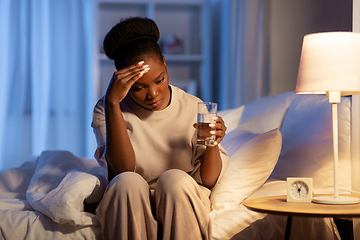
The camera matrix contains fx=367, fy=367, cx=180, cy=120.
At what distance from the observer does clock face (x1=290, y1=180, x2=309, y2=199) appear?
47.9 inches

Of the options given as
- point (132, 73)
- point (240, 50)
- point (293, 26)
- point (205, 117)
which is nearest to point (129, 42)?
point (132, 73)

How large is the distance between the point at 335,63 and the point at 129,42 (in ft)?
2.37

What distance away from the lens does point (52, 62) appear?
3.79 m

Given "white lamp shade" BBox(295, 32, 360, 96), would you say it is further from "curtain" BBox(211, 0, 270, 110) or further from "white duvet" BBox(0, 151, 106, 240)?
"curtain" BBox(211, 0, 270, 110)

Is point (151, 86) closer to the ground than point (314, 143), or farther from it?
farther from it

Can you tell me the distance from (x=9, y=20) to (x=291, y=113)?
121 inches

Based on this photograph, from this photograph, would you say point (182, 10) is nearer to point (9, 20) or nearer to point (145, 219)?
point (9, 20)

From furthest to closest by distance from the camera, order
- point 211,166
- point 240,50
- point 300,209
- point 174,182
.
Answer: point 240,50 → point 211,166 → point 174,182 → point 300,209

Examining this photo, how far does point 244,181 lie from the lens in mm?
1478

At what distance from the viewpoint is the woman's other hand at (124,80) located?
129 cm

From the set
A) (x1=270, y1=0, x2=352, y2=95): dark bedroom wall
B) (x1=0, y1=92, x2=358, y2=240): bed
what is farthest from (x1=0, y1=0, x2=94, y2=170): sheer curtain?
(x1=270, y1=0, x2=352, y2=95): dark bedroom wall

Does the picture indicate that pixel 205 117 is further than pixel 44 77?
No

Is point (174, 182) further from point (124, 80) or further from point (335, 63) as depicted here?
point (335, 63)

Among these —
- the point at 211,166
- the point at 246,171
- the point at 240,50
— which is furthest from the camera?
the point at 240,50
